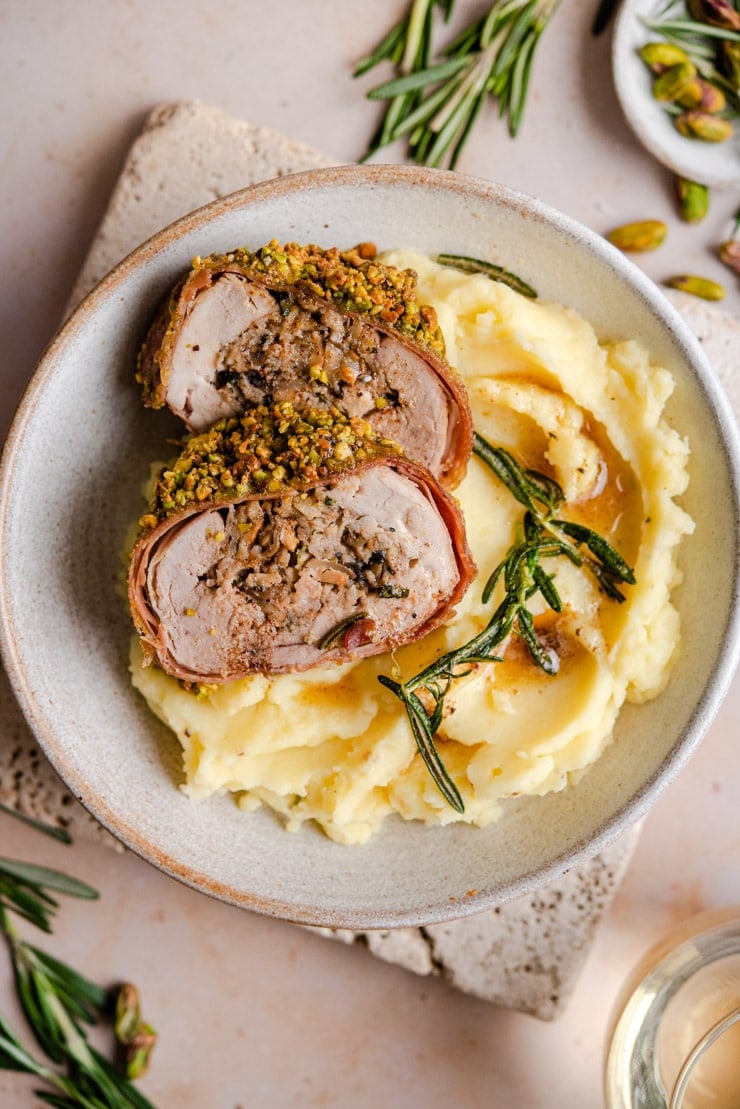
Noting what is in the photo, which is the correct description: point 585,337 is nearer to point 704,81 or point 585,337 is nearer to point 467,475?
point 467,475

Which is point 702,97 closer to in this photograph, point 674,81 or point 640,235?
point 674,81

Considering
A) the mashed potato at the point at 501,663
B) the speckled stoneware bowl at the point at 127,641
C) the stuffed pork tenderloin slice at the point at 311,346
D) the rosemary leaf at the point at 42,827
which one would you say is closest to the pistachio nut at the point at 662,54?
the speckled stoneware bowl at the point at 127,641

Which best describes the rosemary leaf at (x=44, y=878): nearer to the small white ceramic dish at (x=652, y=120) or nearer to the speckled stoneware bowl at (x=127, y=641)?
the speckled stoneware bowl at (x=127, y=641)

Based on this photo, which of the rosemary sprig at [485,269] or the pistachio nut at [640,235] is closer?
the rosemary sprig at [485,269]

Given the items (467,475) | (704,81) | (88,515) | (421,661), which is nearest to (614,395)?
(467,475)

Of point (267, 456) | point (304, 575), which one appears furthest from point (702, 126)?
point (304, 575)

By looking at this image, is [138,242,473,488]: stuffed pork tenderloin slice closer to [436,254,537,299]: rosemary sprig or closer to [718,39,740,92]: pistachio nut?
[436,254,537,299]: rosemary sprig

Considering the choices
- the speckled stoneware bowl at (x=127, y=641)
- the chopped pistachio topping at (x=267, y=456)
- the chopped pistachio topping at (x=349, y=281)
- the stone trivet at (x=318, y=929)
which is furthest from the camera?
the stone trivet at (x=318, y=929)
